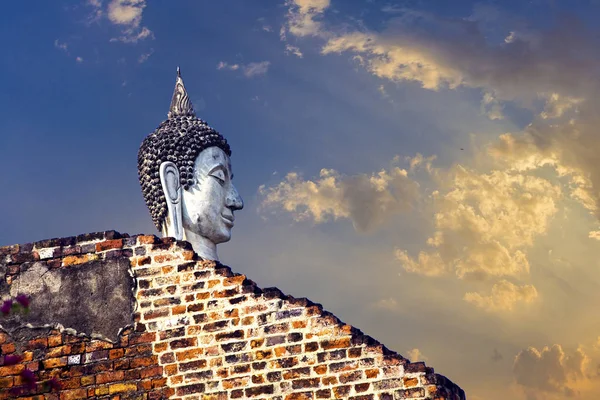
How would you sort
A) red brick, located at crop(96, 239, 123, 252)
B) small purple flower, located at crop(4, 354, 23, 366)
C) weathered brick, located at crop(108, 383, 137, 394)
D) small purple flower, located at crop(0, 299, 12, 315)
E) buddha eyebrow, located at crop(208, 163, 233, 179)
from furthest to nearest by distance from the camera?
buddha eyebrow, located at crop(208, 163, 233, 179) → red brick, located at crop(96, 239, 123, 252) → small purple flower, located at crop(4, 354, 23, 366) → weathered brick, located at crop(108, 383, 137, 394) → small purple flower, located at crop(0, 299, 12, 315)

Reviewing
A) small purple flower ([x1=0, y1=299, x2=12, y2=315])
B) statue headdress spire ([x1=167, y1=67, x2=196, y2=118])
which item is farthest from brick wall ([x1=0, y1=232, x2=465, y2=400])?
statue headdress spire ([x1=167, y1=67, x2=196, y2=118])

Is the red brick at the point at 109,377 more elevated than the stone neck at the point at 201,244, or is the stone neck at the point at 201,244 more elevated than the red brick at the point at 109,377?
the stone neck at the point at 201,244

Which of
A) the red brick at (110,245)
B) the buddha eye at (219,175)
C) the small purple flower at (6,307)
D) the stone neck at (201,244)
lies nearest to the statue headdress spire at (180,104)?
the buddha eye at (219,175)

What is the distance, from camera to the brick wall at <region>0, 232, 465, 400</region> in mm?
8328

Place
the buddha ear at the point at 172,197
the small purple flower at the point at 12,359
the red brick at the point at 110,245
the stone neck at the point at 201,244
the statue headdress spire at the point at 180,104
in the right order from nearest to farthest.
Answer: the small purple flower at the point at 12,359 < the red brick at the point at 110,245 < the buddha ear at the point at 172,197 < the stone neck at the point at 201,244 < the statue headdress spire at the point at 180,104

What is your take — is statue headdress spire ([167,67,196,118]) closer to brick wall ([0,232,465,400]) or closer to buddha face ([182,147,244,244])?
buddha face ([182,147,244,244])

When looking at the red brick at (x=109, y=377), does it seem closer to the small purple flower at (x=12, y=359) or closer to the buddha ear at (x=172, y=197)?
the small purple flower at (x=12, y=359)

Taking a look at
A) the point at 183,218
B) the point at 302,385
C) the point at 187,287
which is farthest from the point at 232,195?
the point at 302,385

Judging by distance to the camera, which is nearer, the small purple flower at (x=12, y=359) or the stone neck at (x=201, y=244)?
the small purple flower at (x=12, y=359)

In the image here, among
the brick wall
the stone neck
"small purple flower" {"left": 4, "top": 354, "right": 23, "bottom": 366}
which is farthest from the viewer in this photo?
the stone neck

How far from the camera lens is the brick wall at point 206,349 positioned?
8.33 metres

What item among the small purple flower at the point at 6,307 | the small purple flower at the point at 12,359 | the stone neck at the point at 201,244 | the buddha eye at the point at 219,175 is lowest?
the small purple flower at the point at 12,359

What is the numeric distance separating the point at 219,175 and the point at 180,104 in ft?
3.99

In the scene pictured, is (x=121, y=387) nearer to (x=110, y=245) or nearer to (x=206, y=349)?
(x=206, y=349)
